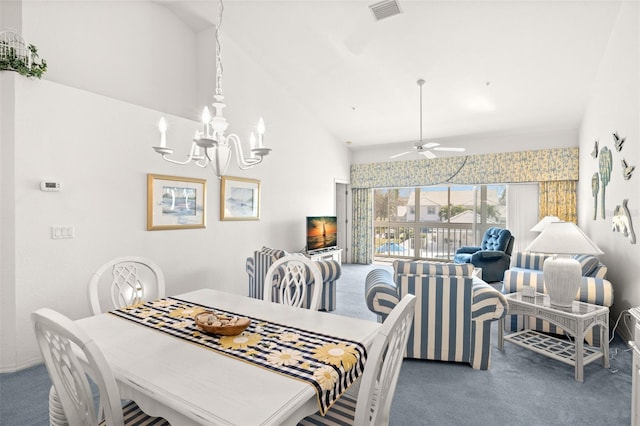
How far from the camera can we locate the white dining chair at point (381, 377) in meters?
1.00

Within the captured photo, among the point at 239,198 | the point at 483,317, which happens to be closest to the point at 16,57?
the point at 239,198

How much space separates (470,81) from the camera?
450cm

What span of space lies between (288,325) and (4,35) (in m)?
3.38

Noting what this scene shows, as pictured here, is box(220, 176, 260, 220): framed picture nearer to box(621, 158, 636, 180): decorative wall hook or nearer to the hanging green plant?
the hanging green plant

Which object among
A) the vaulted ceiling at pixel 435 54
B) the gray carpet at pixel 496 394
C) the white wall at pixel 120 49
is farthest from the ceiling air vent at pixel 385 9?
the gray carpet at pixel 496 394

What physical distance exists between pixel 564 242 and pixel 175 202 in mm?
3770

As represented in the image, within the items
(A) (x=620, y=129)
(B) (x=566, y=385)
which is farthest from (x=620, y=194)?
(B) (x=566, y=385)

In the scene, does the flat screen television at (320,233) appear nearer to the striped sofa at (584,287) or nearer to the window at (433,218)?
the window at (433,218)

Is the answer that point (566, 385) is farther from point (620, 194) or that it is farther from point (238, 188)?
point (238, 188)

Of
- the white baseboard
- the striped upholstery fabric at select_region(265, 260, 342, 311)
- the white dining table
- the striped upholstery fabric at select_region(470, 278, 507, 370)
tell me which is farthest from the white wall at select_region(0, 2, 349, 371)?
the striped upholstery fabric at select_region(470, 278, 507, 370)

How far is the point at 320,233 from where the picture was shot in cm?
586

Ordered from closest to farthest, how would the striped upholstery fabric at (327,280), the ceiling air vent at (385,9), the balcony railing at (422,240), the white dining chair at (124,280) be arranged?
the white dining chair at (124,280), the ceiling air vent at (385,9), the striped upholstery fabric at (327,280), the balcony railing at (422,240)

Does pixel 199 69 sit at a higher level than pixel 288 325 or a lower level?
higher

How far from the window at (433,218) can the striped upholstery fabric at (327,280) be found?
13.9 feet
